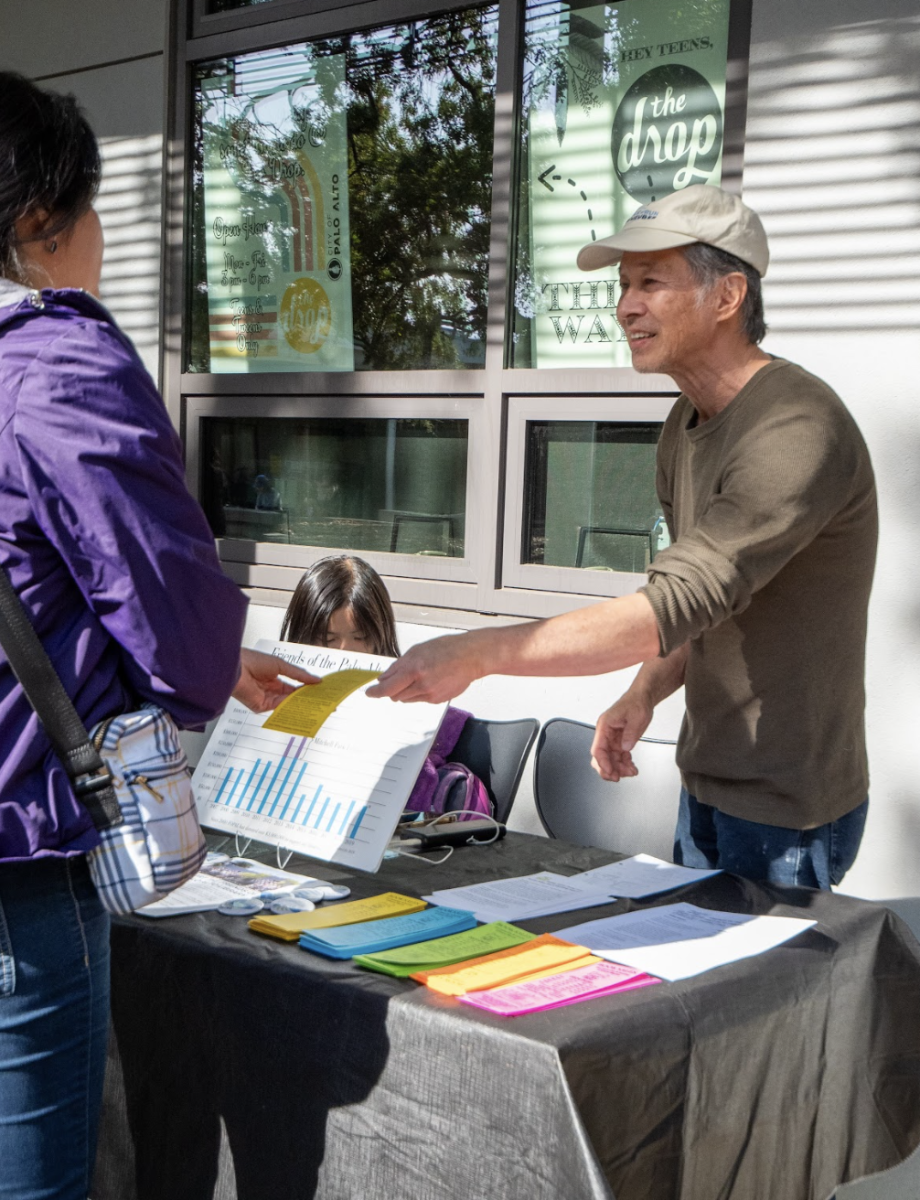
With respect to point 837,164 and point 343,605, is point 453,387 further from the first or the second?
point 837,164

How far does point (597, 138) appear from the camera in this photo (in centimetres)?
386

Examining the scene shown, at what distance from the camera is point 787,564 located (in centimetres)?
225

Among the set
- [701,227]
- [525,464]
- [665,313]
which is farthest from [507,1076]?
[525,464]

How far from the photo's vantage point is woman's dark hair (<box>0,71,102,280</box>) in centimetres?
142

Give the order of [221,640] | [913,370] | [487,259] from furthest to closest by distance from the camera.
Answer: [487,259]
[913,370]
[221,640]

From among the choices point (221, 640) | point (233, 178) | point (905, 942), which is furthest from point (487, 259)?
point (221, 640)

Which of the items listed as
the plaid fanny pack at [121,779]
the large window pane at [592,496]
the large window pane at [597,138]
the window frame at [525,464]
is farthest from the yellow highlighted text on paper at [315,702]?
the large window pane at [597,138]

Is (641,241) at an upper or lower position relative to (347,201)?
lower

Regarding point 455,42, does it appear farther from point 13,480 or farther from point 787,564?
point 13,480

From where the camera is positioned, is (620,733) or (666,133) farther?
(666,133)

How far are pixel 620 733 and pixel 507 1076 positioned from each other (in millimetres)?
1117

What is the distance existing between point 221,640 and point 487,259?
2935 mm

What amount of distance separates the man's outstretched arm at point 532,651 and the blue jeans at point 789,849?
0.46 metres

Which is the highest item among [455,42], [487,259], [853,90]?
[455,42]
